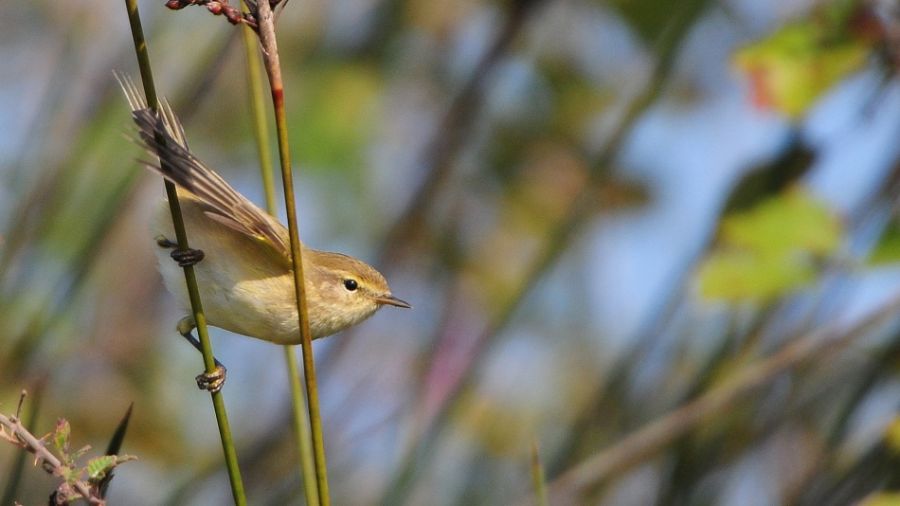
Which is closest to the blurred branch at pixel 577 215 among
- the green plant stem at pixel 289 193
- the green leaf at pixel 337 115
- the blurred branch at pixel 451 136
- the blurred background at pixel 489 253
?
the blurred background at pixel 489 253

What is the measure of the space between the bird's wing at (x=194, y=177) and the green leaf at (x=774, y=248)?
0.98 metres

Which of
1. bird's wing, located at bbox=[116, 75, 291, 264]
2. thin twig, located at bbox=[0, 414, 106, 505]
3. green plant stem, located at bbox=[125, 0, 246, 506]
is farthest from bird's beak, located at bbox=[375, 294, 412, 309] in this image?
thin twig, located at bbox=[0, 414, 106, 505]

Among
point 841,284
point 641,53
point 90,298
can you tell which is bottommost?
point 841,284

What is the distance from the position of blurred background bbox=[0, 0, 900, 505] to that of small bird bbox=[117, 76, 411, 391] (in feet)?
0.62

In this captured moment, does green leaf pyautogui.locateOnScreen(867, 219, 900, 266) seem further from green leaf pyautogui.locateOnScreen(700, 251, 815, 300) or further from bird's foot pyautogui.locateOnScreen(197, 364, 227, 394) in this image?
bird's foot pyautogui.locateOnScreen(197, 364, 227, 394)

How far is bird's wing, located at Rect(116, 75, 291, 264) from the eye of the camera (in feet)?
4.38

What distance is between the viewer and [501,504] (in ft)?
10.2

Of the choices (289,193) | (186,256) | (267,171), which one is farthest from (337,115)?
(289,193)

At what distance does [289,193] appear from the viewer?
115 cm

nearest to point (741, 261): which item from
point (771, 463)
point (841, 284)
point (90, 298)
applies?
point (841, 284)

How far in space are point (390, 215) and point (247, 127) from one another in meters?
0.67

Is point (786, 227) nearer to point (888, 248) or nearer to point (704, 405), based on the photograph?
point (888, 248)

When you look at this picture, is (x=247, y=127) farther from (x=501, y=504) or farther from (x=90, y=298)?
(x=501, y=504)

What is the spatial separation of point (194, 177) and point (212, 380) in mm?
292
